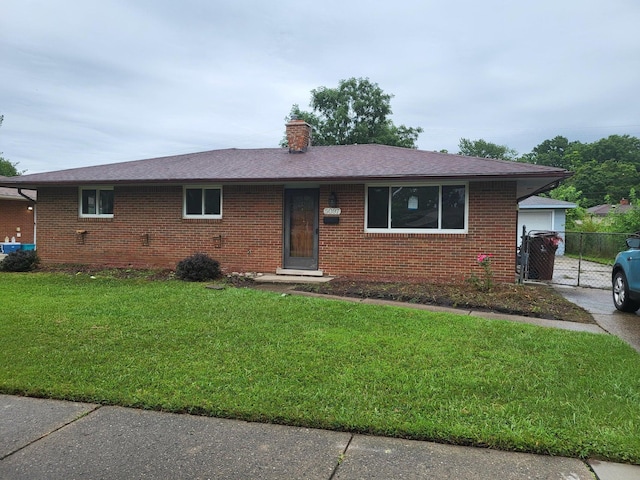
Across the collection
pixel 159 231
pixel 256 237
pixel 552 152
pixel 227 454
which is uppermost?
pixel 552 152

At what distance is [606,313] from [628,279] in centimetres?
70

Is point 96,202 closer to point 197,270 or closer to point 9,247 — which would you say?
point 197,270

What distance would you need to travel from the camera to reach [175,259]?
41.7ft

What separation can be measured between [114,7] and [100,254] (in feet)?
22.0

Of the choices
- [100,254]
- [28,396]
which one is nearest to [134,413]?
[28,396]

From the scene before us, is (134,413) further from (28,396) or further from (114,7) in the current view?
(114,7)

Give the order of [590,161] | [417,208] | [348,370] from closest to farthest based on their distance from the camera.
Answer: [348,370] → [417,208] → [590,161]

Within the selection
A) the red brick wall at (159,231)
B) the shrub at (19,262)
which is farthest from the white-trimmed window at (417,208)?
the shrub at (19,262)

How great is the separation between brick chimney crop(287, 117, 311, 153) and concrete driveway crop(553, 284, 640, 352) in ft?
27.7

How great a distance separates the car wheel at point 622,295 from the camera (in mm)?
7934

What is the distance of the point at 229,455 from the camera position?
3002 mm

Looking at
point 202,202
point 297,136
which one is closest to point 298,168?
point 202,202

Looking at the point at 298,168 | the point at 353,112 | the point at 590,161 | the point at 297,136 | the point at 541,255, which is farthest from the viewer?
the point at 590,161

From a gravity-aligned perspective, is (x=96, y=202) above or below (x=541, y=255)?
above
